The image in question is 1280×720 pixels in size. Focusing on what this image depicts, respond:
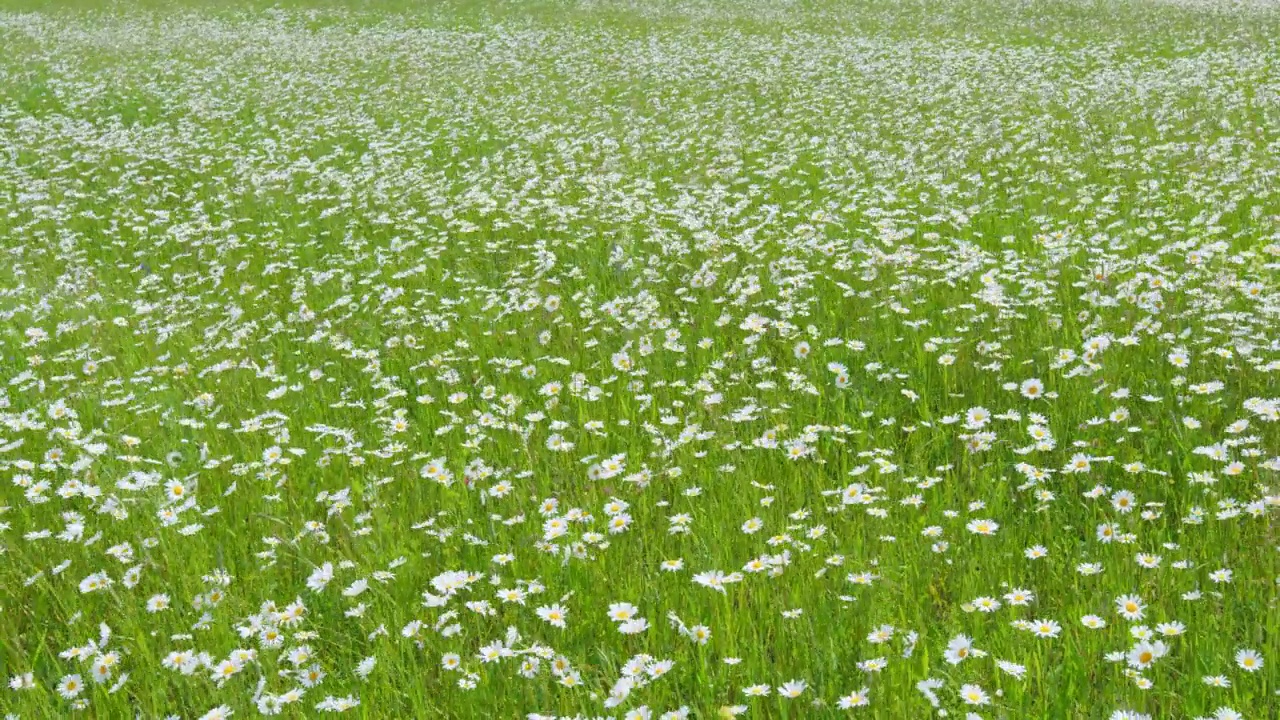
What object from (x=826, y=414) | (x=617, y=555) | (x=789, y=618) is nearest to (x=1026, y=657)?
(x=789, y=618)

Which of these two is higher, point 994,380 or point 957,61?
point 957,61

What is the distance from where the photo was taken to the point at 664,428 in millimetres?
4934

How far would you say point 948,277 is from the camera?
20.5ft

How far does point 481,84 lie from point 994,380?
15.1 meters

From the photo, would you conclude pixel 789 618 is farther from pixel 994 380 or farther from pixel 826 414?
pixel 994 380

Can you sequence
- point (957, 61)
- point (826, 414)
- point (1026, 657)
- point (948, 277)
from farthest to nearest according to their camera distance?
point (957, 61), point (948, 277), point (826, 414), point (1026, 657)

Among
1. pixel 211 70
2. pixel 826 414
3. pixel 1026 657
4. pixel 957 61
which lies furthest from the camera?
pixel 211 70

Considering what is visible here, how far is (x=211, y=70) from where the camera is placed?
21359 millimetres

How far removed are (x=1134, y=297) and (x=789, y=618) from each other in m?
3.53

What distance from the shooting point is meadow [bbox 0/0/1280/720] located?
10.4 ft

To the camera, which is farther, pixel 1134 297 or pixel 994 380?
pixel 1134 297

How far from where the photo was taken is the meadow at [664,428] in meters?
3.16

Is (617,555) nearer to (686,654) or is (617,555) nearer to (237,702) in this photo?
(686,654)

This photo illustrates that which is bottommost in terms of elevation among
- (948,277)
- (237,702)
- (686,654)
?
(237,702)
